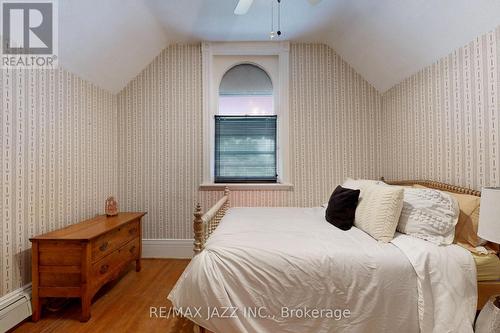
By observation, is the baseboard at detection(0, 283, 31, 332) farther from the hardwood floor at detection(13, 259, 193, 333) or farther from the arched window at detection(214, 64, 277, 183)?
the arched window at detection(214, 64, 277, 183)

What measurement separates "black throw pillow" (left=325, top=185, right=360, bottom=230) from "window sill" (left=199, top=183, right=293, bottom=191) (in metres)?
1.05

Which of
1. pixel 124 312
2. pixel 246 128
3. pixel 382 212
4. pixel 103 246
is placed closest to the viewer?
pixel 382 212

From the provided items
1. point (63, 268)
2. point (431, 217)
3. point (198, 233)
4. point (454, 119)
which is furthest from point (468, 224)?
point (63, 268)

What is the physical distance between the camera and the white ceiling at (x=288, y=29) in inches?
76.9

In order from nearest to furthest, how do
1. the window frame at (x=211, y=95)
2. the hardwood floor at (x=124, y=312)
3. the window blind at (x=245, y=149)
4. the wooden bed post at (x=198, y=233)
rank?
the wooden bed post at (x=198, y=233)
the hardwood floor at (x=124, y=312)
the window frame at (x=211, y=95)
the window blind at (x=245, y=149)

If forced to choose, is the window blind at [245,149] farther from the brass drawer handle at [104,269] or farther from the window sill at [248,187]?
the brass drawer handle at [104,269]

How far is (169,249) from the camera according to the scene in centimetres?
318

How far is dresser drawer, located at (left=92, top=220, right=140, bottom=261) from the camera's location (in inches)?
79.0

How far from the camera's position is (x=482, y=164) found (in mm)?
1775

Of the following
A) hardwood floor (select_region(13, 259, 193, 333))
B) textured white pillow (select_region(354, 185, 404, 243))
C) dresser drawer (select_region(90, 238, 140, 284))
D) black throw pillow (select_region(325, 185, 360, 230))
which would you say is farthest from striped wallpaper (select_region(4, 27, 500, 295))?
black throw pillow (select_region(325, 185, 360, 230))

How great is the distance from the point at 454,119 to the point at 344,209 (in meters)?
1.13

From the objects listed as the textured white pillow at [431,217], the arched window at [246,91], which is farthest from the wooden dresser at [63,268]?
the textured white pillow at [431,217]

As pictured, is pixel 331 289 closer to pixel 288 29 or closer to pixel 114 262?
pixel 114 262

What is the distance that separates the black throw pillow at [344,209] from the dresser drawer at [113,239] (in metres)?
1.89
